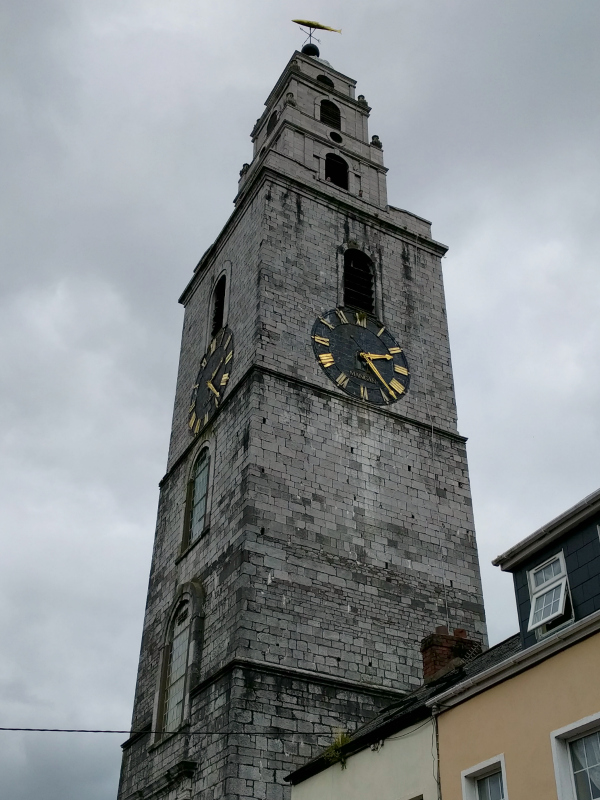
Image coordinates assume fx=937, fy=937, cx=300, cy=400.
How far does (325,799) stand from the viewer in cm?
1391

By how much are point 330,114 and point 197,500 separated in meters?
16.0

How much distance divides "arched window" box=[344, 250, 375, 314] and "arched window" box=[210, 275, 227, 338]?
3.69 meters

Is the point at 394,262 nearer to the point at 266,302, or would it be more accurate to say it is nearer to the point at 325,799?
the point at 266,302

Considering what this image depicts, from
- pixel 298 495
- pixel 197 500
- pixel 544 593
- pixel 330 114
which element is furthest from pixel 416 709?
pixel 330 114

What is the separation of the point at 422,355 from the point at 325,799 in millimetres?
14470

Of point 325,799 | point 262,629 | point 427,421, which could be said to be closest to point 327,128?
point 427,421

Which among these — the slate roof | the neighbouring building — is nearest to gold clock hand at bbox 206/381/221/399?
the slate roof

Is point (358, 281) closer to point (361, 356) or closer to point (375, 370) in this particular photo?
point (361, 356)

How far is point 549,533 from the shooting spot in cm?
1145

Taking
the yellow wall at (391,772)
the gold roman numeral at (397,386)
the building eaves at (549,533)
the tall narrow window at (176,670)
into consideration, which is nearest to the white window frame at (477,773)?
the yellow wall at (391,772)

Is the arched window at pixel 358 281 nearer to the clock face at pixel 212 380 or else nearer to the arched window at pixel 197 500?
the clock face at pixel 212 380

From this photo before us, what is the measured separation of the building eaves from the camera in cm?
1081

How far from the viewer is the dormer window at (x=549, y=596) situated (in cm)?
1086

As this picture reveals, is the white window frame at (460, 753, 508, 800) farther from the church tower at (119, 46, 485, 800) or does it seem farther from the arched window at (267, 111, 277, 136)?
the arched window at (267, 111, 277, 136)
